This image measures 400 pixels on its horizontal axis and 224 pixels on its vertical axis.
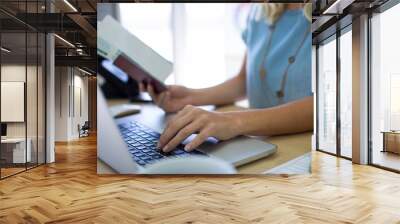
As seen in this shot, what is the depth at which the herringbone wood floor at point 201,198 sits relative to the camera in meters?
3.73

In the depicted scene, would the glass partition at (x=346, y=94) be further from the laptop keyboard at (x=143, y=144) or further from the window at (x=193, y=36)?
the laptop keyboard at (x=143, y=144)

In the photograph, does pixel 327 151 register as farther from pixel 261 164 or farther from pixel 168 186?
pixel 168 186

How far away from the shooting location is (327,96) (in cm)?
1009

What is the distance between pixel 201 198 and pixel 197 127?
1.41 meters

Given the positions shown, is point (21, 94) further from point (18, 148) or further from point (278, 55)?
point (278, 55)

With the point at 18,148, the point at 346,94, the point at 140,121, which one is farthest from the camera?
the point at 346,94

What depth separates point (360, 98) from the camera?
7719 mm

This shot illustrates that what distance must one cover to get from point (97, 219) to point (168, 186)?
1.77 meters

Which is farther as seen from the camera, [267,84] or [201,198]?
[267,84]

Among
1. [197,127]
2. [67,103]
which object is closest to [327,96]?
[197,127]

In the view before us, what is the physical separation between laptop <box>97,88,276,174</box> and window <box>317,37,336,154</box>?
14.6ft

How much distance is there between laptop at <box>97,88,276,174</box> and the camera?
18.9 feet

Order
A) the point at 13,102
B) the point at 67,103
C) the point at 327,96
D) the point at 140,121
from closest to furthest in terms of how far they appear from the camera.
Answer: the point at 140,121
the point at 13,102
the point at 327,96
the point at 67,103

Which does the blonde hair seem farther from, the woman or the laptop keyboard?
the laptop keyboard
